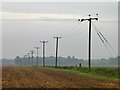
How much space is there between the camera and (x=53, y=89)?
2152 cm

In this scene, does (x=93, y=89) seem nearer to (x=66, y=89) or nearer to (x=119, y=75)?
(x=66, y=89)

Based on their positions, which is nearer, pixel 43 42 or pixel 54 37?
pixel 54 37

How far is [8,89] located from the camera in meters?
21.6

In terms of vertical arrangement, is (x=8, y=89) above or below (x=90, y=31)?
below

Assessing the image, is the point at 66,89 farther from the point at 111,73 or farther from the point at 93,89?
the point at 111,73

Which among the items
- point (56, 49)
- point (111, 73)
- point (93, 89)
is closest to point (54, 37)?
point (56, 49)

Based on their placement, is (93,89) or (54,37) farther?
(54,37)

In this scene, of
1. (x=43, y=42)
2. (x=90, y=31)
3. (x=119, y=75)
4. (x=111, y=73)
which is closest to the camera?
(x=119, y=75)

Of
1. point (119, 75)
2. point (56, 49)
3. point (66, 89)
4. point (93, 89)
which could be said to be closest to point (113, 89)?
point (93, 89)

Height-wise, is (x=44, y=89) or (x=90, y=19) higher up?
→ (x=90, y=19)

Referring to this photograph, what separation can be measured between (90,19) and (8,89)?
35.9 metres

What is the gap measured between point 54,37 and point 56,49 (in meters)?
4.59

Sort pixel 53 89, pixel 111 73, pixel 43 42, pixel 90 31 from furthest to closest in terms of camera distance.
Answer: pixel 43 42 < pixel 90 31 < pixel 111 73 < pixel 53 89

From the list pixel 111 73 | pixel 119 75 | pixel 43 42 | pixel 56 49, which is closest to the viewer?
pixel 119 75
